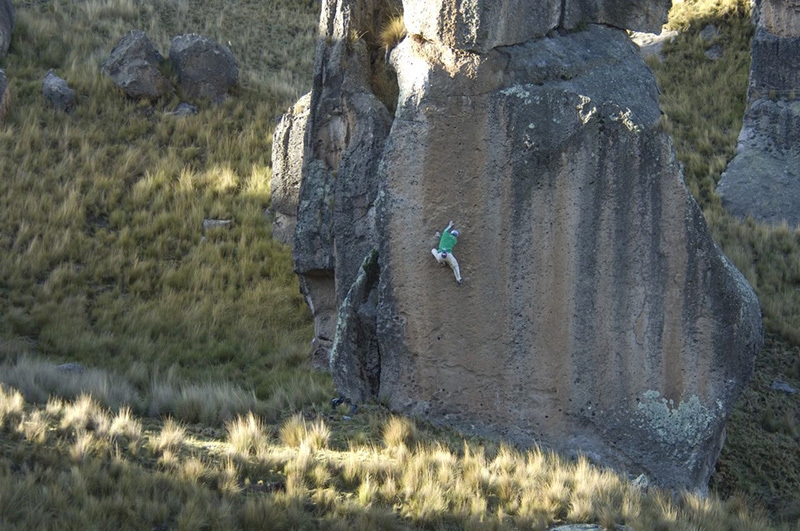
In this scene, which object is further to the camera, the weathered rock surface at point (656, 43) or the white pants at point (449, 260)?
the weathered rock surface at point (656, 43)

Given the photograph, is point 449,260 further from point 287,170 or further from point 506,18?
point 287,170

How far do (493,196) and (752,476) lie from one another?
382cm

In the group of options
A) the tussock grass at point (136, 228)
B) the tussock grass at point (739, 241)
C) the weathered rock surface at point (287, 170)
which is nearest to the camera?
the tussock grass at point (739, 241)

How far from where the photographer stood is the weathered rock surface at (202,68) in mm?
17750

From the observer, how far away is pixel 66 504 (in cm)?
535

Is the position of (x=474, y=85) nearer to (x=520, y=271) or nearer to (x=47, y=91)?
(x=520, y=271)

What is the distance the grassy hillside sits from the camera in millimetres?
5926

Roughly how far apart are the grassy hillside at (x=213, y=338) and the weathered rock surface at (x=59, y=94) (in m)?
0.22

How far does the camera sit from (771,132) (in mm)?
18109

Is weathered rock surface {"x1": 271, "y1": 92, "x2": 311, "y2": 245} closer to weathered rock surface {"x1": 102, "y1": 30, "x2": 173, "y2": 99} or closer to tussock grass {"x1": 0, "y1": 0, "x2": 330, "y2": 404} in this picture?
tussock grass {"x1": 0, "y1": 0, "x2": 330, "y2": 404}

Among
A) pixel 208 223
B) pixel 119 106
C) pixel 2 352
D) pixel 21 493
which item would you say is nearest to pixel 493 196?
pixel 21 493

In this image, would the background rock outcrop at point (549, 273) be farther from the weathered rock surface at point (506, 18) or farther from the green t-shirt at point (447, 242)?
the green t-shirt at point (447, 242)

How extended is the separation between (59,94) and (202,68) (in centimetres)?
273

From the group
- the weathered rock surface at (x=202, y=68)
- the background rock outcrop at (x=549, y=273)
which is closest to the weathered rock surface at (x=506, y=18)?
the background rock outcrop at (x=549, y=273)
